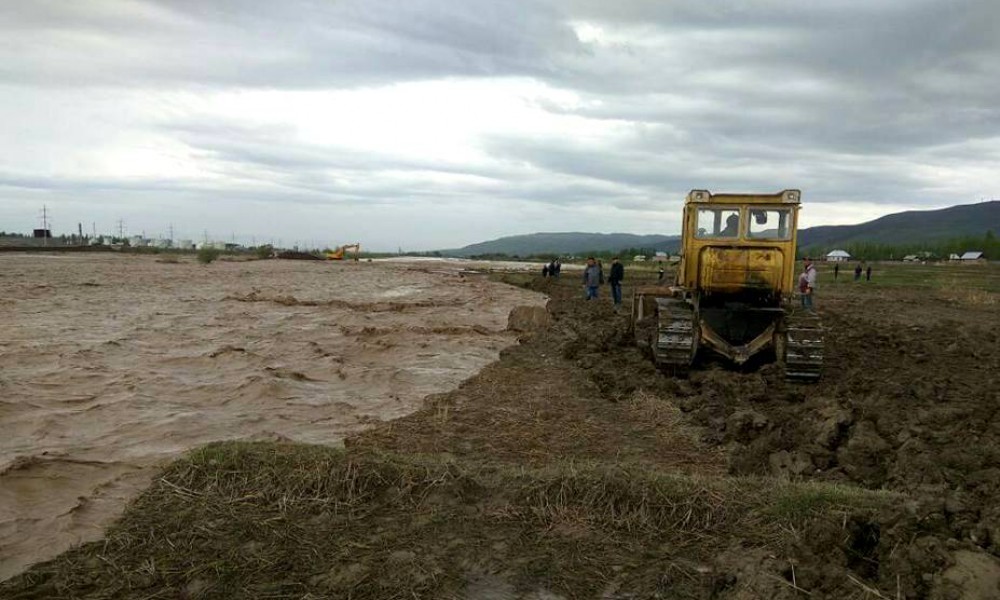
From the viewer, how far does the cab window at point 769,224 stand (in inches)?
479

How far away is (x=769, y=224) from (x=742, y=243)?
1.84ft

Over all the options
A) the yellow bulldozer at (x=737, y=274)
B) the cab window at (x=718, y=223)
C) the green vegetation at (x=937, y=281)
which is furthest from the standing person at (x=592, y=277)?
the green vegetation at (x=937, y=281)

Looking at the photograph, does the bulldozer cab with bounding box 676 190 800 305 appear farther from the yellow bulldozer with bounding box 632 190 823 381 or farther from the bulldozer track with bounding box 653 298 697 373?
the bulldozer track with bounding box 653 298 697 373

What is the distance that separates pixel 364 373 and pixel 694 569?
28.2ft

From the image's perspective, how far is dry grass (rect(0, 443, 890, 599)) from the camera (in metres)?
4.43

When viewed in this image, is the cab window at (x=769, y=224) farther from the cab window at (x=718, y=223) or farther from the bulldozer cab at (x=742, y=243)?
the cab window at (x=718, y=223)

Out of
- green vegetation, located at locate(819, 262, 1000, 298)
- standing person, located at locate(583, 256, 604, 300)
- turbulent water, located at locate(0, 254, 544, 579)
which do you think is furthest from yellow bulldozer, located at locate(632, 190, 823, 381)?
green vegetation, located at locate(819, 262, 1000, 298)

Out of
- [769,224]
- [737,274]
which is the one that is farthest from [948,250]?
[737,274]

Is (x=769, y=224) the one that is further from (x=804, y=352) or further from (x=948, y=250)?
(x=948, y=250)

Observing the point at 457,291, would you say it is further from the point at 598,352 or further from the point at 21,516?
the point at 21,516

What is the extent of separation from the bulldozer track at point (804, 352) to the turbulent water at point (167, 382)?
17.3 feet

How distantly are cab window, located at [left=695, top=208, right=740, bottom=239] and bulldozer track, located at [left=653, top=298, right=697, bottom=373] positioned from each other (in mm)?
1417

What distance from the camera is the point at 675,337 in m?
12.0

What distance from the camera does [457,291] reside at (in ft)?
116
